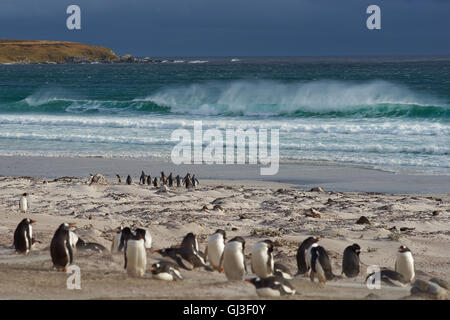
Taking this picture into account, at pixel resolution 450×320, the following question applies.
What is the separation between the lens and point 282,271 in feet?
23.7

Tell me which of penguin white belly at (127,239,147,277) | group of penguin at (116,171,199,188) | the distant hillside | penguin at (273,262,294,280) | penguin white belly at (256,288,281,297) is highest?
the distant hillside

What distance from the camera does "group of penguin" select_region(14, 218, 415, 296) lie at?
6922 mm

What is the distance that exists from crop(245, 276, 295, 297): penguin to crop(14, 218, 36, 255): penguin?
289 centimetres

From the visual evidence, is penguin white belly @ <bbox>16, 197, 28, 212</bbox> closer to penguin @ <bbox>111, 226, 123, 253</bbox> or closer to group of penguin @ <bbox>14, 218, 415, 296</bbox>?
group of penguin @ <bbox>14, 218, 415, 296</bbox>

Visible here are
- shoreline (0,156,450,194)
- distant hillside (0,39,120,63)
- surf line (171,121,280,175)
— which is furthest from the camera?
distant hillside (0,39,120,63)

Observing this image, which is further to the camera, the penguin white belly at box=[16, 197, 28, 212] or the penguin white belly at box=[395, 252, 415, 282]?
the penguin white belly at box=[16, 197, 28, 212]

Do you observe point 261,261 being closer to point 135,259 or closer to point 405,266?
point 135,259

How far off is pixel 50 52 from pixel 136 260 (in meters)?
150

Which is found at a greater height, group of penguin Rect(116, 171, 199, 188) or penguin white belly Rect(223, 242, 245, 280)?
penguin white belly Rect(223, 242, 245, 280)

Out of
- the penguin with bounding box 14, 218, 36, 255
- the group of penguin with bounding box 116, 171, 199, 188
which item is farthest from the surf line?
the penguin with bounding box 14, 218, 36, 255

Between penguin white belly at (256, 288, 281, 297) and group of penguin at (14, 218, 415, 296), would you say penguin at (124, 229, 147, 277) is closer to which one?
group of penguin at (14, 218, 415, 296)

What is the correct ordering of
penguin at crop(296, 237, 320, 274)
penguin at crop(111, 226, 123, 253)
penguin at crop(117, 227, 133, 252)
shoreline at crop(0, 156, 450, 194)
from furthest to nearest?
shoreline at crop(0, 156, 450, 194) → penguin at crop(111, 226, 123, 253) → penguin at crop(117, 227, 133, 252) → penguin at crop(296, 237, 320, 274)
